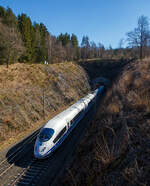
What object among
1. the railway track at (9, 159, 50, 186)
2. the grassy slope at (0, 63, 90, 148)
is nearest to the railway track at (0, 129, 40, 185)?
the railway track at (9, 159, 50, 186)

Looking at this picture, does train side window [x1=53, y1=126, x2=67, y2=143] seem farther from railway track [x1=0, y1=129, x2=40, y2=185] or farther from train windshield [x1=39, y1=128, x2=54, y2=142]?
railway track [x1=0, y1=129, x2=40, y2=185]

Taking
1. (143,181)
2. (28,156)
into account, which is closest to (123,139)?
(143,181)

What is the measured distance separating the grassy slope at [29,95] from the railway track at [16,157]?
215cm

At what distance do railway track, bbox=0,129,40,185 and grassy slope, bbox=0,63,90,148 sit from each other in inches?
84.8

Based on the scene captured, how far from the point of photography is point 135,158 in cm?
516

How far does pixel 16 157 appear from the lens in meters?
11.8

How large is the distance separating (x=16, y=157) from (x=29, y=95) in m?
12.3

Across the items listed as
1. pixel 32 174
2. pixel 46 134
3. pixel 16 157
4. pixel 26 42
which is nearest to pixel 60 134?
pixel 46 134

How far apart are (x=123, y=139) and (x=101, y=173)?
2.17m

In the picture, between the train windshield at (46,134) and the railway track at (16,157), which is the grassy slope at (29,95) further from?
the train windshield at (46,134)

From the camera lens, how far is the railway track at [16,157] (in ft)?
33.2

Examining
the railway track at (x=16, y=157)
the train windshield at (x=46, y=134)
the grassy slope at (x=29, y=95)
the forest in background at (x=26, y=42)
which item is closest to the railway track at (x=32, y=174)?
the railway track at (x=16, y=157)

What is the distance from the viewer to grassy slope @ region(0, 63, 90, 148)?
54.5ft

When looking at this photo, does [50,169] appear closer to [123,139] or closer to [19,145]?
[19,145]
